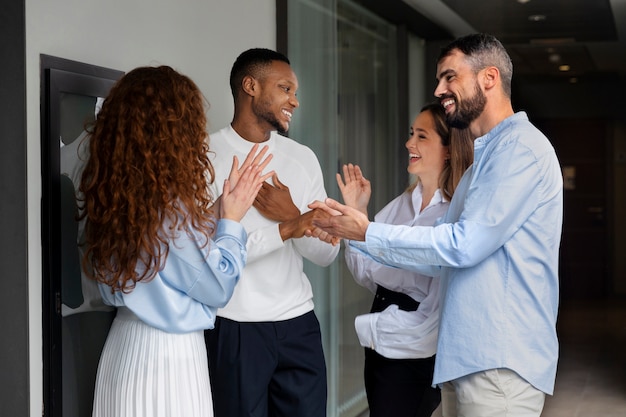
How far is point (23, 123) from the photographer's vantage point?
2.56 meters

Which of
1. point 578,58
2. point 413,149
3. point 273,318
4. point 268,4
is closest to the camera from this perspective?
point 273,318

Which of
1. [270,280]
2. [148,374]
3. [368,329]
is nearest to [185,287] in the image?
[148,374]

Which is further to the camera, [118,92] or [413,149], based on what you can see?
[413,149]

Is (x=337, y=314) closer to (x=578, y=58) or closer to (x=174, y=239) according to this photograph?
(x=578, y=58)

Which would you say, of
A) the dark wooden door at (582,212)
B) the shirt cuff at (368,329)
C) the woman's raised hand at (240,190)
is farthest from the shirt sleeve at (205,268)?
the dark wooden door at (582,212)

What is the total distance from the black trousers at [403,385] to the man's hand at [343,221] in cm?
59

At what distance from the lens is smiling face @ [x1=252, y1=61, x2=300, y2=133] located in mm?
3227

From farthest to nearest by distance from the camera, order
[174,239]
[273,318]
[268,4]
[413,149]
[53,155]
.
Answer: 1. [268,4]
2. [413,149]
3. [273,318]
4. [53,155]
5. [174,239]

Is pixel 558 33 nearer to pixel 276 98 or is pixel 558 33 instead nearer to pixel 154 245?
pixel 276 98

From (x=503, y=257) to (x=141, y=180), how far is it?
102 centimetres

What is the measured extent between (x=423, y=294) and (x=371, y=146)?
1357 mm

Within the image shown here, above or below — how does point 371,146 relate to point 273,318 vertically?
above

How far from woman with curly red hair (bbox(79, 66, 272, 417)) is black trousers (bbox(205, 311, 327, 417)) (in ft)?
1.26

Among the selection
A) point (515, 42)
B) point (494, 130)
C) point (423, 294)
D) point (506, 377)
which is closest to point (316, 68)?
point (515, 42)
